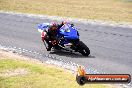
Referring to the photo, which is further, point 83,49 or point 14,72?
point 83,49

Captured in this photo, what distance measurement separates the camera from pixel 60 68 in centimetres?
1205

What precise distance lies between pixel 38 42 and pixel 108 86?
27.6 ft

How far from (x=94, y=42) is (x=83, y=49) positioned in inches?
146

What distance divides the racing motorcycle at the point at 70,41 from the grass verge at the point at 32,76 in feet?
6.61

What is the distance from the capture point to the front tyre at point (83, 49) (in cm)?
1410

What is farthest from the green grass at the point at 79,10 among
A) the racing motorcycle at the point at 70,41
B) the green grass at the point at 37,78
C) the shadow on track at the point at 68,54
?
the green grass at the point at 37,78

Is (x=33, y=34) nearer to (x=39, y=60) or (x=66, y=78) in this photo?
(x=39, y=60)

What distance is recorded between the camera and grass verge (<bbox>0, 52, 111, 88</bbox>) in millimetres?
9422

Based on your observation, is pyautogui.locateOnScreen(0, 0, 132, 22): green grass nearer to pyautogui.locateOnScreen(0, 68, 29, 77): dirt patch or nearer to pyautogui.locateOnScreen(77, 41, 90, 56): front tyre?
pyautogui.locateOnScreen(77, 41, 90, 56): front tyre

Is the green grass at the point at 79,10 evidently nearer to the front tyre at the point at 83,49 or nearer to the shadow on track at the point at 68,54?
the shadow on track at the point at 68,54

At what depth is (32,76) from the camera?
34.1 ft

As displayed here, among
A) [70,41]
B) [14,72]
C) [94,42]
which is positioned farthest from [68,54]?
[14,72]

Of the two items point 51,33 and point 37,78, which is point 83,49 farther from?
point 37,78

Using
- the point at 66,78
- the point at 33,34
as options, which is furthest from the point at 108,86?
the point at 33,34
